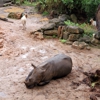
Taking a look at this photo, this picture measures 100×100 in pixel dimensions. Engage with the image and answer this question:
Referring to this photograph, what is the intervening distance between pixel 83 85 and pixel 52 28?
4.68m

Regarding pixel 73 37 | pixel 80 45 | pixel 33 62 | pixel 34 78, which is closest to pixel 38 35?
pixel 73 37

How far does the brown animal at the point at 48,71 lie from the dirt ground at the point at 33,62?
0.44 feet

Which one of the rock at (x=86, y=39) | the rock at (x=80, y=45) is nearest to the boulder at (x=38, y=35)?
the rock at (x=80, y=45)

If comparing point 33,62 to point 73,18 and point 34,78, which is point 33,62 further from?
point 73,18

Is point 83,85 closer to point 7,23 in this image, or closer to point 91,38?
point 91,38

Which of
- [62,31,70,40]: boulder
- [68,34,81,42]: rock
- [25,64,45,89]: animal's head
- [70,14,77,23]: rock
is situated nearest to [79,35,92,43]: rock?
[68,34,81,42]: rock

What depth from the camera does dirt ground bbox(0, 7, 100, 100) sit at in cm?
534

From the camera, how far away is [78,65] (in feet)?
23.4

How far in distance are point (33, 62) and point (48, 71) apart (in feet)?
5.16

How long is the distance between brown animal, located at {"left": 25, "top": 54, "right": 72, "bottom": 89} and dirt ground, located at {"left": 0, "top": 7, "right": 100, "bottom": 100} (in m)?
0.14

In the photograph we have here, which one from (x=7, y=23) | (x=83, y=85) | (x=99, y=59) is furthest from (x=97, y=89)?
(x=7, y=23)

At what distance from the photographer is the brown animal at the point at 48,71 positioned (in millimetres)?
5528

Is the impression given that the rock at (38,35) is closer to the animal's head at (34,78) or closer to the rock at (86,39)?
the rock at (86,39)

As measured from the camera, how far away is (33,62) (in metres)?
7.23
